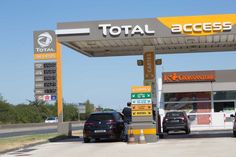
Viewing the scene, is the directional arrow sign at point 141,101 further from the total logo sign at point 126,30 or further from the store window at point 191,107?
the store window at point 191,107

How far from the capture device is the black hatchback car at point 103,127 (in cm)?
2580

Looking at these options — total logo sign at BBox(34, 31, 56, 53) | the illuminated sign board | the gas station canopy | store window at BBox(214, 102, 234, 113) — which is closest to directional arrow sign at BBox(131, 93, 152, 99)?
the gas station canopy

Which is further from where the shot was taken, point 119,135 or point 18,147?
point 119,135

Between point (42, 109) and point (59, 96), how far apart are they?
6508cm

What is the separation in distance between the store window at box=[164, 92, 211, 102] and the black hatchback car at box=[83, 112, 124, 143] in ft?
48.7

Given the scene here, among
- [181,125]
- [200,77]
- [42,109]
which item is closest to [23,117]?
[42,109]

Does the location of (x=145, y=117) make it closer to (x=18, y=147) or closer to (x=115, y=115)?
(x=115, y=115)

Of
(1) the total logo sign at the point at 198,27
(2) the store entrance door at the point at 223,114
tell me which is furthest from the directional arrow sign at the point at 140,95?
(2) the store entrance door at the point at 223,114

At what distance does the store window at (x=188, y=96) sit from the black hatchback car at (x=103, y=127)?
1484 cm

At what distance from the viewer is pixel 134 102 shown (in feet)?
82.2

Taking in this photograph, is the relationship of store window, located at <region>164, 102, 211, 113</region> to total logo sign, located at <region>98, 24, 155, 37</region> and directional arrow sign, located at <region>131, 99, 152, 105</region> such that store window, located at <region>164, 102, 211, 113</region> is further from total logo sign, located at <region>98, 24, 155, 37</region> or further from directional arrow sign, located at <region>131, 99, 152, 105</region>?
total logo sign, located at <region>98, 24, 155, 37</region>

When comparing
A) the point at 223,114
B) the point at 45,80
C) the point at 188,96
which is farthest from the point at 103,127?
the point at 188,96

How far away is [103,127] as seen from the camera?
84.8 ft

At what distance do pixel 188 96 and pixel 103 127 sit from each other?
16.3 metres
